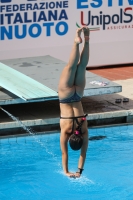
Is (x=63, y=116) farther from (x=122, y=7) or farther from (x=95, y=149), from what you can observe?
(x=122, y=7)

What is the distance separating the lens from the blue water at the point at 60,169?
1049 centimetres

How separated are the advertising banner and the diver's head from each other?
6.35 m

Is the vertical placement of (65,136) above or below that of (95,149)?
above

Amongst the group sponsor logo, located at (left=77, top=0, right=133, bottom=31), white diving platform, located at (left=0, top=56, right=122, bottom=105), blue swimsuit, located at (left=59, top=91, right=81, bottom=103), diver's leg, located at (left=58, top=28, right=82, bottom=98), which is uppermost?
diver's leg, located at (left=58, top=28, right=82, bottom=98)

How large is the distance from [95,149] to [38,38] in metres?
4.48

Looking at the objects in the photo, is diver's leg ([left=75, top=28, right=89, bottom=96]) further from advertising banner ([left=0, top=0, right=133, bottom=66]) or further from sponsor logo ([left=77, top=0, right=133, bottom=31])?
sponsor logo ([left=77, top=0, right=133, bottom=31])

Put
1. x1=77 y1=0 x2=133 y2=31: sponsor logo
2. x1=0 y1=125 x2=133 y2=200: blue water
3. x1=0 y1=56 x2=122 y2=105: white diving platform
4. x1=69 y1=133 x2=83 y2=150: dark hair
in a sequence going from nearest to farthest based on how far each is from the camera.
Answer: x1=69 y1=133 x2=83 y2=150: dark hair < x1=0 y1=125 x2=133 y2=200: blue water < x1=0 y1=56 x2=122 y2=105: white diving platform < x1=77 y1=0 x2=133 y2=31: sponsor logo

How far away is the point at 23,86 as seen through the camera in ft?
41.1

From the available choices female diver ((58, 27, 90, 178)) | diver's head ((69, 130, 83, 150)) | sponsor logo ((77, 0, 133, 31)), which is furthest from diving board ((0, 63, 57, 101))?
sponsor logo ((77, 0, 133, 31))

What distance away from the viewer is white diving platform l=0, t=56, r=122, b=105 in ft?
39.6

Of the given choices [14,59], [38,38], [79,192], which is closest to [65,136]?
[79,192]

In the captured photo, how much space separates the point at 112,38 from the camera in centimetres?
1655

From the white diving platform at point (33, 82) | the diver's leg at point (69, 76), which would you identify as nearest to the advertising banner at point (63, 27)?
the white diving platform at point (33, 82)

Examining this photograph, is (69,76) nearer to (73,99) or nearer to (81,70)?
(81,70)
